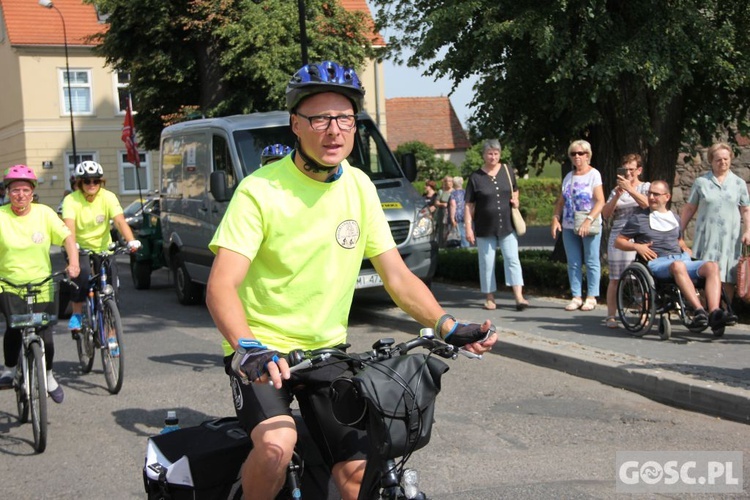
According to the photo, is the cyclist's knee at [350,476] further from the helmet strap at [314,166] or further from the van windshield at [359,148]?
the van windshield at [359,148]

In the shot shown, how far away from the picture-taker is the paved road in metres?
5.70

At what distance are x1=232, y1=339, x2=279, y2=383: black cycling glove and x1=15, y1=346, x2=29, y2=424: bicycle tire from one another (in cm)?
451

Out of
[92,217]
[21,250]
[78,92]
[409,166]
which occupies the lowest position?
[21,250]

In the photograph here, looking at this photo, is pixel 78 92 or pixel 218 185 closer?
pixel 218 185

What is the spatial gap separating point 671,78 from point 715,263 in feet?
9.58

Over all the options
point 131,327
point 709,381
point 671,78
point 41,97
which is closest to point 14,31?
point 41,97

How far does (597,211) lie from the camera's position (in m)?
11.1

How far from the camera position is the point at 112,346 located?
8703mm

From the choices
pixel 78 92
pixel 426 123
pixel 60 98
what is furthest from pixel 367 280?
pixel 426 123

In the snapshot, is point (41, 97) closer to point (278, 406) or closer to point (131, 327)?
point (131, 327)

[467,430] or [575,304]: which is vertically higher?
[575,304]

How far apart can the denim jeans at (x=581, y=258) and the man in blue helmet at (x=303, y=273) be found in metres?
7.90

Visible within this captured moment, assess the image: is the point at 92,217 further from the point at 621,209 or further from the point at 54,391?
the point at 621,209

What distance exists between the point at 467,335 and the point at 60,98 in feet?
152
